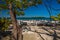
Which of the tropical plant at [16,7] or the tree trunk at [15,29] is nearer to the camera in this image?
the tropical plant at [16,7]

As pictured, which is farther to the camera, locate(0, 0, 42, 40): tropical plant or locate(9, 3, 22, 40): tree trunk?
locate(9, 3, 22, 40): tree trunk

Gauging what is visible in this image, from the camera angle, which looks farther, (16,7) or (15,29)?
(15,29)

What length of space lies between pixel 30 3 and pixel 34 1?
141 millimetres

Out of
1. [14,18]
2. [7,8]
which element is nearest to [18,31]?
[14,18]

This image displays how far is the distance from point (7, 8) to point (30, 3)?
111cm

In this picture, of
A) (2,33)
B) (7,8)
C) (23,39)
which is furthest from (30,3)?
(2,33)

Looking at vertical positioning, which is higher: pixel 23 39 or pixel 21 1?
pixel 21 1

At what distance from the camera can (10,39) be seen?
6.57 m

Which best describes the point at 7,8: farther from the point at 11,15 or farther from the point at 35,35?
the point at 35,35

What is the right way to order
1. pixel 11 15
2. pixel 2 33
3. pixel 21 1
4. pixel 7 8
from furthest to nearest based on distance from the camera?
pixel 2 33 < pixel 11 15 < pixel 7 8 < pixel 21 1

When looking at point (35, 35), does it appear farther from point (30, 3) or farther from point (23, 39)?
point (30, 3)

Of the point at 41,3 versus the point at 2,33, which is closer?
the point at 41,3

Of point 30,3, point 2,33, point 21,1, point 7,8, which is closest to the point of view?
point 21,1

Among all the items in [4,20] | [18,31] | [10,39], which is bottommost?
[10,39]
